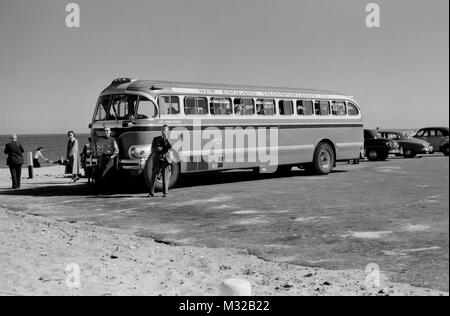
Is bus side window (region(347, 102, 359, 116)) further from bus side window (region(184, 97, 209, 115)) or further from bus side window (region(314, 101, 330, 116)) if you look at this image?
bus side window (region(184, 97, 209, 115))

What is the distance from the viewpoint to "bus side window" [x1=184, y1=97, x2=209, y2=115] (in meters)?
15.8

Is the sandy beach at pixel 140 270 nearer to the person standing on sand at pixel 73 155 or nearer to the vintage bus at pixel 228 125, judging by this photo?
the vintage bus at pixel 228 125

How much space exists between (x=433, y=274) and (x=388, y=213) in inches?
162

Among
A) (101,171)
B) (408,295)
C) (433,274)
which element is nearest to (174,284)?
(408,295)

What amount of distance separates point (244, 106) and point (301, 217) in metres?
7.85

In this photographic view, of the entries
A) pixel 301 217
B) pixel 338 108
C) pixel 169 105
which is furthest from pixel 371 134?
pixel 301 217

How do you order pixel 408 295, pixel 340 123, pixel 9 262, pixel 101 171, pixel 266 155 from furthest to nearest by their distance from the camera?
pixel 340 123
pixel 266 155
pixel 101 171
pixel 9 262
pixel 408 295

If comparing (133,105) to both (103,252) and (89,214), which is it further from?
(103,252)

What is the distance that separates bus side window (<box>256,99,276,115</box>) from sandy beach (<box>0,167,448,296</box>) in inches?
387

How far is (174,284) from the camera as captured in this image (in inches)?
244

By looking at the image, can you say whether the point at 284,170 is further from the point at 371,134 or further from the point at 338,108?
the point at 371,134

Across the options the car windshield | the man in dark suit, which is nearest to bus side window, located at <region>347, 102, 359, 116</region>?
the car windshield

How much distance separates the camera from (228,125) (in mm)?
16891

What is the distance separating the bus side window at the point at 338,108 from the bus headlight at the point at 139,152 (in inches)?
341
